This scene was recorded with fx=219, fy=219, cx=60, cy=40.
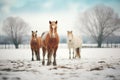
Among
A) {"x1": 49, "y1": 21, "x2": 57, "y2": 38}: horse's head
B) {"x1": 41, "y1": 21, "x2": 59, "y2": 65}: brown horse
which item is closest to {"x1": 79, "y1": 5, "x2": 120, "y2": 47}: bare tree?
{"x1": 41, "y1": 21, "x2": 59, "y2": 65}: brown horse

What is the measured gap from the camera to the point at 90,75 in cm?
485

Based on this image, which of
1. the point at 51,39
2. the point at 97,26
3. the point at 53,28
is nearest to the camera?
the point at 53,28

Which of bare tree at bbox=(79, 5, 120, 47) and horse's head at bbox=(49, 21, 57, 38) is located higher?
bare tree at bbox=(79, 5, 120, 47)

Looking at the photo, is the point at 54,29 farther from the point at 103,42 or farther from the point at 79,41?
the point at 103,42

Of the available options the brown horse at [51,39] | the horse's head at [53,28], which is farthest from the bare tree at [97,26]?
the horse's head at [53,28]

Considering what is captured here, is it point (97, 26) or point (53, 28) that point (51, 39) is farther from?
point (97, 26)

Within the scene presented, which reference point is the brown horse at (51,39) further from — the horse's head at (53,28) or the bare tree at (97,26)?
the bare tree at (97,26)

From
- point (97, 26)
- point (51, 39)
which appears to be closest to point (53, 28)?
point (51, 39)

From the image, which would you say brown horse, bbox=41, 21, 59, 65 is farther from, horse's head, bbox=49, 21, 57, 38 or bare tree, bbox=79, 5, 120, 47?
bare tree, bbox=79, 5, 120, 47

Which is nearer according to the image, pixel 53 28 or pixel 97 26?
pixel 53 28

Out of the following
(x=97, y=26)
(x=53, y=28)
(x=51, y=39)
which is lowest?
(x=51, y=39)

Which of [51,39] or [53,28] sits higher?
[53,28]

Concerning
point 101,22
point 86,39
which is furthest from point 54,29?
point 86,39

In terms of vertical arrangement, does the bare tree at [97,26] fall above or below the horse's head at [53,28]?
above
